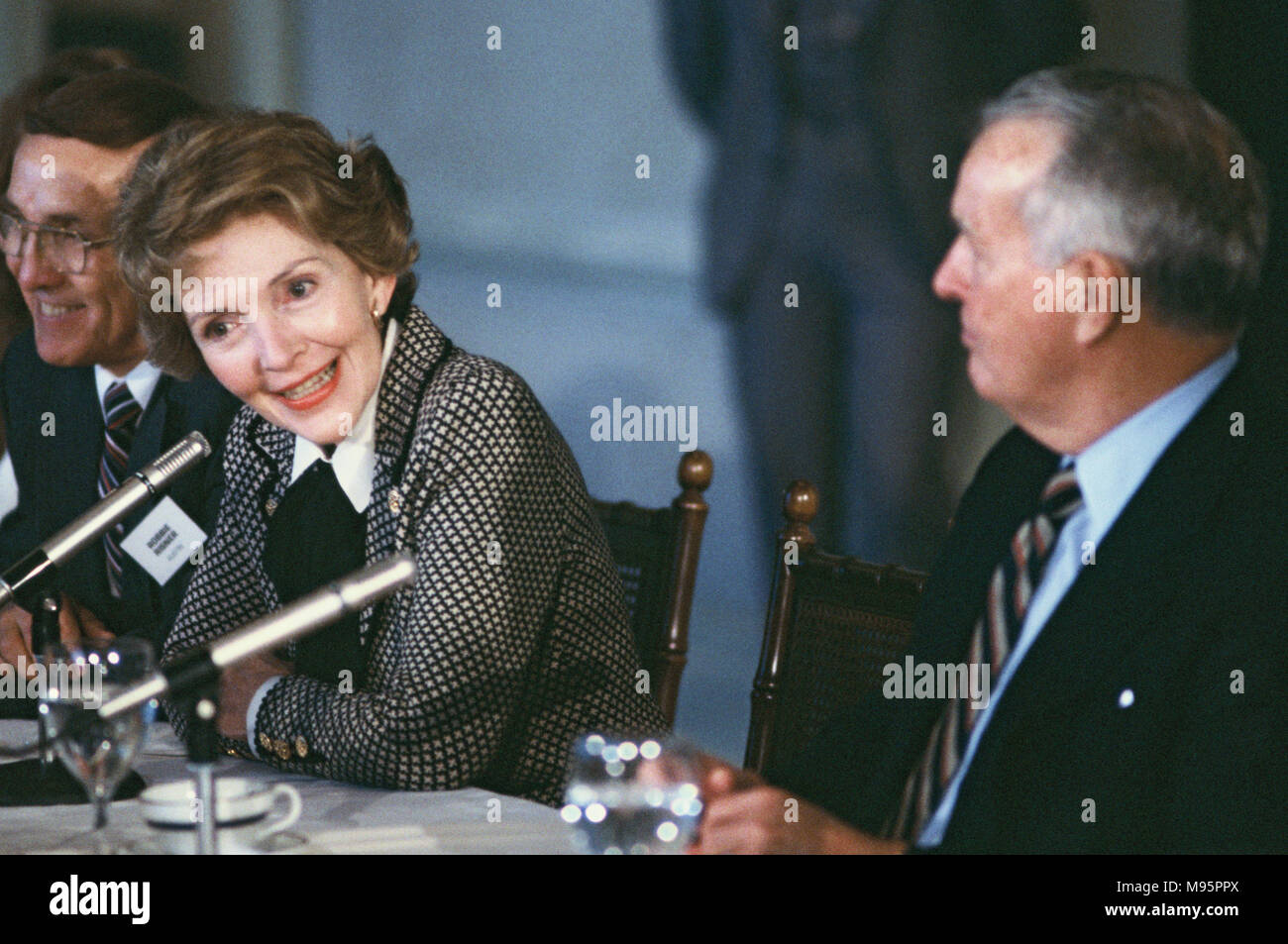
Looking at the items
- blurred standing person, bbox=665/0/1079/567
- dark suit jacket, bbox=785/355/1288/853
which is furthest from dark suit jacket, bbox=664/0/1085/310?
dark suit jacket, bbox=785/355/1288/853

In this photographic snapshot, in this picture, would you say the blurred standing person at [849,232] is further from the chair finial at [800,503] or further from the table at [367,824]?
the table at [367,824]

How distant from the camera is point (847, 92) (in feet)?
15.5

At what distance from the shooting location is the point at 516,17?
5.38 metres

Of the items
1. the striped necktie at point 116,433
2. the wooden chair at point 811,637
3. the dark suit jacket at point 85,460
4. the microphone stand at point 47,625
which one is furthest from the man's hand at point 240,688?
the striped necktie at point 116,433

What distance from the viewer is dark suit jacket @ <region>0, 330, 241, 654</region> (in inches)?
101

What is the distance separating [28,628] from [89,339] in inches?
24.1

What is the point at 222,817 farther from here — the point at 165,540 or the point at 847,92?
the point at 847,92

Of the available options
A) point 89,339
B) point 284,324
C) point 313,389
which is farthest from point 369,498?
point 89,339

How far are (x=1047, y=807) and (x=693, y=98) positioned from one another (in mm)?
3997

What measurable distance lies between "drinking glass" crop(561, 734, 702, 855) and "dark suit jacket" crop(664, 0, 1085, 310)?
3.65 metres

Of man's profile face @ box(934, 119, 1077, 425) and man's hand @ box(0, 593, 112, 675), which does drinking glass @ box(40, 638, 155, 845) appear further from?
man's profile face @ box(934, 119, 1077, 425)

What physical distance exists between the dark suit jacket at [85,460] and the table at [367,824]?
0.70 meters
